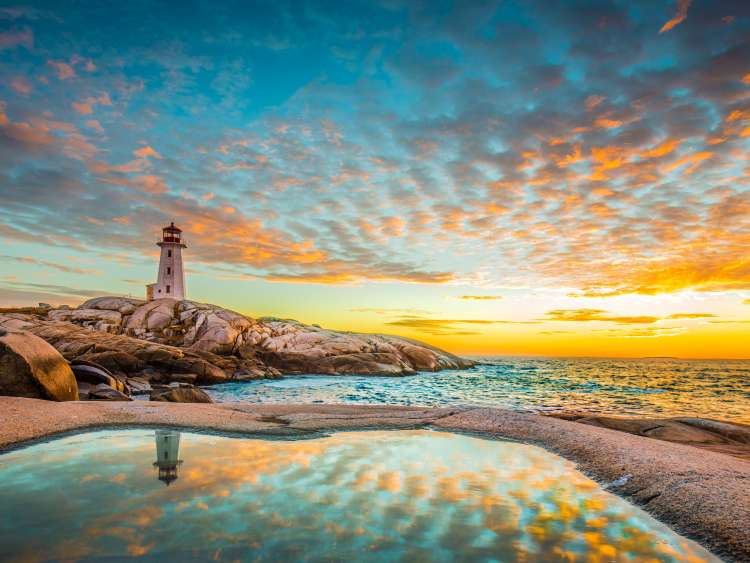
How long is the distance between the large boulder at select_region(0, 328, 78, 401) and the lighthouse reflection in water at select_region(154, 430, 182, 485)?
6.38 meters

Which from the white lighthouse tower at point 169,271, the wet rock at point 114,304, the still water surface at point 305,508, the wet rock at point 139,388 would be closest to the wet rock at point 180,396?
the still water surface at point 305,508

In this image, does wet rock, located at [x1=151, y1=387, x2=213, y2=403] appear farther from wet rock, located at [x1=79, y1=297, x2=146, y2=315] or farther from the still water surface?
wet rock, located at [x1=79, y1=297, x2=146, y2=315]

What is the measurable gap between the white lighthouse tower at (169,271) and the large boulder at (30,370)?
172 feet

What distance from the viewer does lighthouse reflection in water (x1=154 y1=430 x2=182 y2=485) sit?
6036 millimetres

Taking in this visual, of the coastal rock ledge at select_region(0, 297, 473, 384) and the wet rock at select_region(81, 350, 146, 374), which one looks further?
the coastal rock ledge at select_region(0, 297, 473, 384)

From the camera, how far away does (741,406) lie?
27.6 m

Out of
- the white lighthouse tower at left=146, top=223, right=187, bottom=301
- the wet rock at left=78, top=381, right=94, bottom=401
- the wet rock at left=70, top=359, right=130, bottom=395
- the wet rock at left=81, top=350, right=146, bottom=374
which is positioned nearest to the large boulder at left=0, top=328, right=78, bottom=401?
the wet rock at left=78, top=381, right=94, bottom=401

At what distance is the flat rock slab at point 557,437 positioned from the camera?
546cm

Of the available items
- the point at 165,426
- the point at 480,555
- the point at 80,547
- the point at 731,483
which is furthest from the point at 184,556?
the point at 731,483

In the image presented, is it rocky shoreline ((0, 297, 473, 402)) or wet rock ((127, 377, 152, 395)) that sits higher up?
rocky shoreline ((0, 297, 473, 402))

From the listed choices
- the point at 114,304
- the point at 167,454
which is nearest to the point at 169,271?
the point at 114,304

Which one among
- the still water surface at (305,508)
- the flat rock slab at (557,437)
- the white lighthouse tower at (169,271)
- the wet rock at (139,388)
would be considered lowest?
the wet rock at (139,388)

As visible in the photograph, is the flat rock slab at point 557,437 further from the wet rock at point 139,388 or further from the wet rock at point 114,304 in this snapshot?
the wet rock at point 114,304

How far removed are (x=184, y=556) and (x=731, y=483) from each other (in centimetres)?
741
